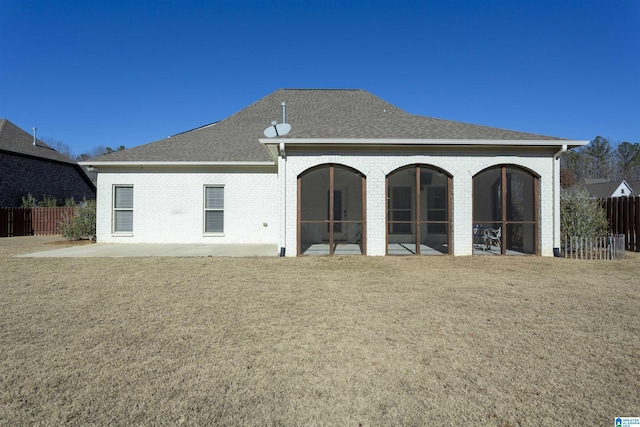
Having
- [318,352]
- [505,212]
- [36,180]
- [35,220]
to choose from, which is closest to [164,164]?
[318,352]

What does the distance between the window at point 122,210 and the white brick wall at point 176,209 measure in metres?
0.20

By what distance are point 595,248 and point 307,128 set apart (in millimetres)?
9751

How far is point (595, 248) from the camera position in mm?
10000

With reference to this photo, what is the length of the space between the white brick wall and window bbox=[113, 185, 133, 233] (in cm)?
20

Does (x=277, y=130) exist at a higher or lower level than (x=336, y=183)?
higher

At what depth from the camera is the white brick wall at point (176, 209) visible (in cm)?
1312

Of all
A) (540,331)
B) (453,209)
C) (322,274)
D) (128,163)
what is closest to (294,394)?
(540,331)

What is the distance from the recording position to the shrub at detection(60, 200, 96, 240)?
45.8 ft

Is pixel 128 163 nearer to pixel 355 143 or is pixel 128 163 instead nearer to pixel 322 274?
pixel 355 143

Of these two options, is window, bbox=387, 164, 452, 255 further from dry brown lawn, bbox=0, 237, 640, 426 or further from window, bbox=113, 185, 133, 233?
window, bbox=113, 185, 133, 233

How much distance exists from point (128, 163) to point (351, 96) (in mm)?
11429

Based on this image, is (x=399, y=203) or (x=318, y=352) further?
(x=399, y=203)

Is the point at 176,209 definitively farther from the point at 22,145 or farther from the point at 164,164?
the point at 22,145

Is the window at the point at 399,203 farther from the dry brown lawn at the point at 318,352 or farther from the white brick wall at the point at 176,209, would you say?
the dry brown lawn at the point at 318,352
